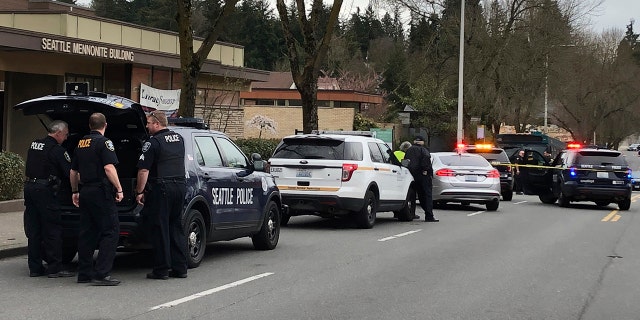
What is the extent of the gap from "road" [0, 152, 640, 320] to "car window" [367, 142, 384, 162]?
1.45 meters

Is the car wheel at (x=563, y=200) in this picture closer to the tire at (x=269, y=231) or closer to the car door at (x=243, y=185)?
the tire at (x=269, y=231)

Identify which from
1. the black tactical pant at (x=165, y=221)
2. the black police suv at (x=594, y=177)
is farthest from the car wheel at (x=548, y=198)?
the black tactical pant at (x=165, y=221)

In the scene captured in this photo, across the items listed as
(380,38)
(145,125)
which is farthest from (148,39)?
(380,38)

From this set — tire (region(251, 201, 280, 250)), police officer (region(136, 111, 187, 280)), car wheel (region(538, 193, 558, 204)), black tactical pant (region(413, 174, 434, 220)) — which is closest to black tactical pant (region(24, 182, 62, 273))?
police officer (region(136, 111, 187, 280))

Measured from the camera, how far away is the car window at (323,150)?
16.2 meters

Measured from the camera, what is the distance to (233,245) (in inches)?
554

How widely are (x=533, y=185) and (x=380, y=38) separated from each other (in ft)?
245

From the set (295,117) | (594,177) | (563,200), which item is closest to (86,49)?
(563,200)

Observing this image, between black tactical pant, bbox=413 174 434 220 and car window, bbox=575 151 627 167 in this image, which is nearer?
black tactical pant, bbox=413 174 434 220

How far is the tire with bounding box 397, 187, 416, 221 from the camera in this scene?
18891mm

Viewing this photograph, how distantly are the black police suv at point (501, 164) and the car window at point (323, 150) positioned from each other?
38.8 ft

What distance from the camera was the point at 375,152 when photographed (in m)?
17.2

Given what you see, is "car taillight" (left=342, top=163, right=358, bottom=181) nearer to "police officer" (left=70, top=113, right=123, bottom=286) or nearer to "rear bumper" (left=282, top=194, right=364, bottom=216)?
"rear bumper" (left=282, top=194, right=364, bottom=216)

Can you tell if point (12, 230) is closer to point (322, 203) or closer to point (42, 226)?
point (42, 226)
